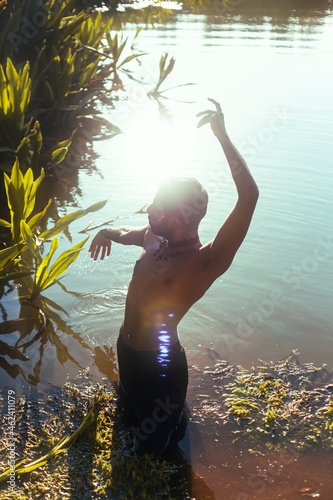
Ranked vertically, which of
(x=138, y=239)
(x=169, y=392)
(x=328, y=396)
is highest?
(x=138, y=239)

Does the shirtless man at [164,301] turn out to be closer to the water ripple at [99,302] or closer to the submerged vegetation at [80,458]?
the submerged vegetation at [80,458]

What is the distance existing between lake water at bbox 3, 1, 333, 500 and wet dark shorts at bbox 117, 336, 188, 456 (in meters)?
0.18

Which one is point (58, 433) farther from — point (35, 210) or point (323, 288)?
point (35, 210)

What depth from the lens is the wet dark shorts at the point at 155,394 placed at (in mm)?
2746

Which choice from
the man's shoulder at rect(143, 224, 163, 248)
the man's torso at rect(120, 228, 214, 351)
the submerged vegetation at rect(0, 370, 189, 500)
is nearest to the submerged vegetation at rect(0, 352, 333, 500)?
the submerged vegetation at rect(0, 370, 189, 500)

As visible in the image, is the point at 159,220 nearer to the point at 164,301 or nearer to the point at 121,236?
the point at 164,301

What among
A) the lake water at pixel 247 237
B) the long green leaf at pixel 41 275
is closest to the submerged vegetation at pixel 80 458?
the lake water at pixel 247 237

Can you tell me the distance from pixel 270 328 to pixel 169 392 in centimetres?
144

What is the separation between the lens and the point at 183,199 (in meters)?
2.62

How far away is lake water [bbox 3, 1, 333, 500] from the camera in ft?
11.0

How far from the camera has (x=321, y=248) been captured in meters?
5.46

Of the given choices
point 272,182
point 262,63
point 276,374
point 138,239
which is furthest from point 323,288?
point 262,63

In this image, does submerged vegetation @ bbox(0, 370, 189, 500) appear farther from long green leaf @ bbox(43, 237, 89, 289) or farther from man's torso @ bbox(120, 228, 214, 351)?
long green leaf @ bbox(43, 237, 89, 289)

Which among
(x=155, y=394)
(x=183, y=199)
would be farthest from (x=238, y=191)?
(x=155, y=394)
